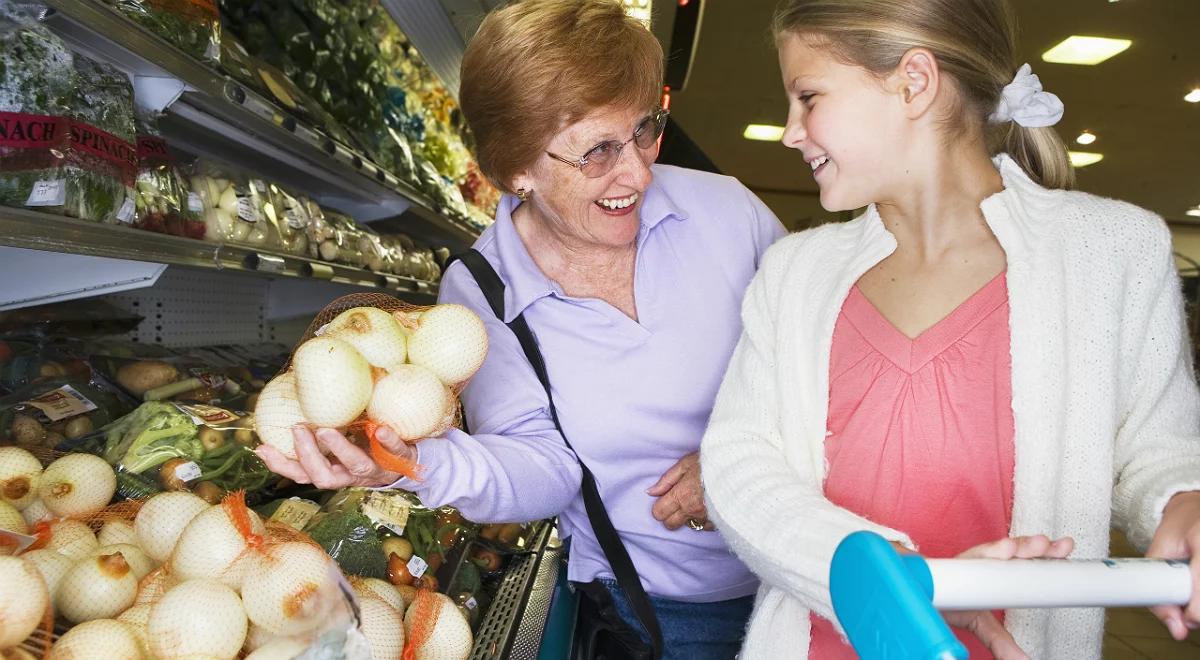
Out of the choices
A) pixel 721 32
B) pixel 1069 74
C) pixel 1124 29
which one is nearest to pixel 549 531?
pixel 721 32

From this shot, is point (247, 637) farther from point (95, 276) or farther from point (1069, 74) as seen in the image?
point (1069, 74)

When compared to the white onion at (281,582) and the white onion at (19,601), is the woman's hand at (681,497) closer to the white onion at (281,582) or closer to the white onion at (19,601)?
the white onion at (281,582)

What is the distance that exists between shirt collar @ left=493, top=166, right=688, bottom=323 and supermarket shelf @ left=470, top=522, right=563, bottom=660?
2.09 feet

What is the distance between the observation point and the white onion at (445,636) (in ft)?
4.54

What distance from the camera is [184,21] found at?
1.82 m

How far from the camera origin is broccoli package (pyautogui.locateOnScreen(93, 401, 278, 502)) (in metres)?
1.72

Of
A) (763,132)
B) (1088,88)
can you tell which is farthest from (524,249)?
(763,132)

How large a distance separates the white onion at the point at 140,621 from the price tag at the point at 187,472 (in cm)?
67

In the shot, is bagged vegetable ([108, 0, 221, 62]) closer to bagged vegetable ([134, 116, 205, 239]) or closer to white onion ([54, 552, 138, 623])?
bagged vegetable ([134, 116, 205, 239])

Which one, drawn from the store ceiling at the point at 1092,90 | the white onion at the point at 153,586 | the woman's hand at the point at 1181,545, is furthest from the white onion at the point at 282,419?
the store ceiling at the point at 1092,90

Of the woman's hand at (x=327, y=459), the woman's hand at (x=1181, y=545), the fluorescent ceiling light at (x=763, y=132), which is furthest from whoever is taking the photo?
the fluorescent ceiling light at (x=763, y=132)

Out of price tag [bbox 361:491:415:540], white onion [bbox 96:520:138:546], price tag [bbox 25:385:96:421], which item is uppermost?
price tag [bbox 25:385:96:421]

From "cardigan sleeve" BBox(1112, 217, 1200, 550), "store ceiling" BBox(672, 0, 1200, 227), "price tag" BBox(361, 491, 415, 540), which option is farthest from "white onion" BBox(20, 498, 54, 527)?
"store ceiling" BBox(672, 0, 1200, 227)

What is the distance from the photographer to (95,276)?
1.83 meters
